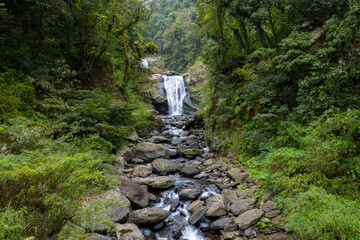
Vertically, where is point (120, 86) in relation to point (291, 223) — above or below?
above

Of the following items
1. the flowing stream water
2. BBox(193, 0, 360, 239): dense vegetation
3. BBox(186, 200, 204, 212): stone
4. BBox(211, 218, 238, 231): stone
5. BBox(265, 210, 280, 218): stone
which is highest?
BBox(193, 0, 360, 239): dense vegetation

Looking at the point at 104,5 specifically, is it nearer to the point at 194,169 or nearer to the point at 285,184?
the point at 194,169

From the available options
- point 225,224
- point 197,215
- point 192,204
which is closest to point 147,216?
point 197,215

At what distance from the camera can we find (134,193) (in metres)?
5.11

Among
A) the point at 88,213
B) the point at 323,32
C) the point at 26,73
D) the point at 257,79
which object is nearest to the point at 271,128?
the point at 257,79

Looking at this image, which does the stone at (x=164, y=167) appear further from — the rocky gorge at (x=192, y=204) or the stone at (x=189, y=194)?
the stone at (x=189, y=194)

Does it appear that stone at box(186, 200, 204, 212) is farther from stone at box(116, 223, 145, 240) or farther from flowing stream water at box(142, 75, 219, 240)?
stone at box(116, 223, 145, 240)

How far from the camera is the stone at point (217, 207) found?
4.58 metres

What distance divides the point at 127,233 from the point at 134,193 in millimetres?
1414

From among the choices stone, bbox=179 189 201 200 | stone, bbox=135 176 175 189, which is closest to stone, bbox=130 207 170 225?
stone, bbox=179 189 201 200

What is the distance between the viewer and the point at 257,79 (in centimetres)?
691

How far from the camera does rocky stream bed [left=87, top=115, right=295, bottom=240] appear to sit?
389 centimetres

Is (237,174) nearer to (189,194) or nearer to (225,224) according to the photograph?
(189,194)

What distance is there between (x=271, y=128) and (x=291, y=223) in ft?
11.9
